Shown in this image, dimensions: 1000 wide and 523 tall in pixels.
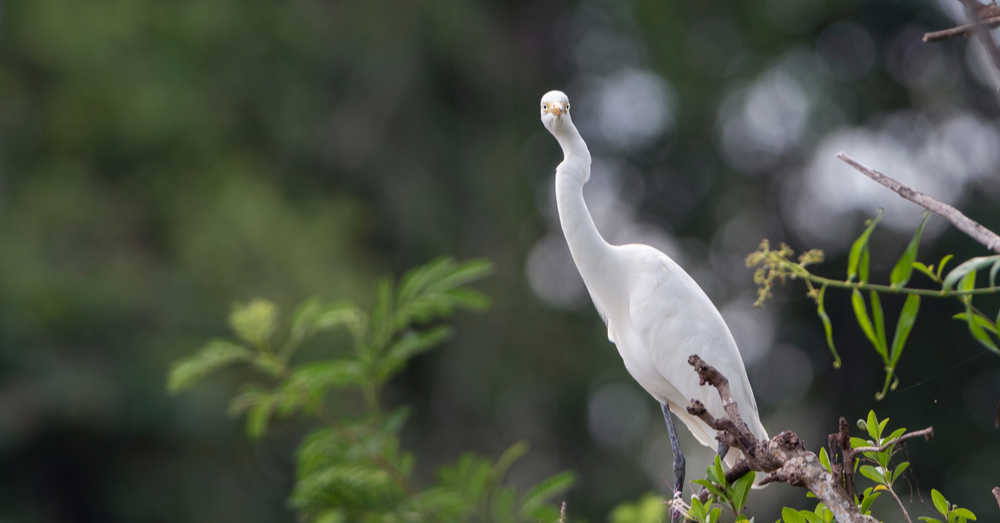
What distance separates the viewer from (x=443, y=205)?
21.9 feet

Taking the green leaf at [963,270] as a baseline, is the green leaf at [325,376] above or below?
above

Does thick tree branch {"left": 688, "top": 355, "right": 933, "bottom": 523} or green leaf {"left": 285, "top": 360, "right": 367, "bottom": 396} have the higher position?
green leaf {"left": 285, "top": 360, "right": 367, "bottom": 396}

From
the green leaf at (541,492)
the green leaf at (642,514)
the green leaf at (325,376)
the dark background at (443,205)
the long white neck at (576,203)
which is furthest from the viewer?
the dark background at (443,205)

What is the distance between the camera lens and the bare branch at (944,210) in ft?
2.39

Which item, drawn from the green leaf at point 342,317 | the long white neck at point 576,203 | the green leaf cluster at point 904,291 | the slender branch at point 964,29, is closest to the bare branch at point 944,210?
the green leaf cluster at point 904,291

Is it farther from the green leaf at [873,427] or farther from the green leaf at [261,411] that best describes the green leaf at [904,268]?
the green leaf at [261,411]

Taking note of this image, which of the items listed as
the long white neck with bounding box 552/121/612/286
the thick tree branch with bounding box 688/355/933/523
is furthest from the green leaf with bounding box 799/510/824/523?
the long white neck with bounding box 552/121/612/286

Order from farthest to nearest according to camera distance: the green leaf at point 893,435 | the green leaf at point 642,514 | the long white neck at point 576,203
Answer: the long white neck at point 576,203 < the green leaf at point 893,435 < the green leaf at point 642,514

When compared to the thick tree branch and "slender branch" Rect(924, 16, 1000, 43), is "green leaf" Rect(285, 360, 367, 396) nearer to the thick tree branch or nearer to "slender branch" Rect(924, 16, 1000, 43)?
the thick tree branch

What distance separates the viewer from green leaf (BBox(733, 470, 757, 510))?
103 cm

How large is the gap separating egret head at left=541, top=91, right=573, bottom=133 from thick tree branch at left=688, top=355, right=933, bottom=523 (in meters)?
0.68

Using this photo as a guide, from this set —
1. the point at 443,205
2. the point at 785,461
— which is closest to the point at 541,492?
the point at 785,461

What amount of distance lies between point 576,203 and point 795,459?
715mm

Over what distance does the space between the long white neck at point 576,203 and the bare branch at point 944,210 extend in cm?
72
